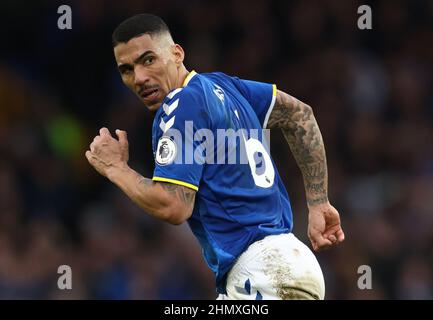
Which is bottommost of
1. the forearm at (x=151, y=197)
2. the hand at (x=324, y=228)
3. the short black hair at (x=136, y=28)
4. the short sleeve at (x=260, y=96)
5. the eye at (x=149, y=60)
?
the hand at (x=324, y=228)

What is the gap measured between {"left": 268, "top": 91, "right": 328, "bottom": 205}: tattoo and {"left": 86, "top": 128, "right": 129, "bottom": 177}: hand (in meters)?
0.87

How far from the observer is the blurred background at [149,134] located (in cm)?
845

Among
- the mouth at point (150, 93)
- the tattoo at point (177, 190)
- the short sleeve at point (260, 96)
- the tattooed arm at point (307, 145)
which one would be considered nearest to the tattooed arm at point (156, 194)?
the tattoo at point (177, 190)

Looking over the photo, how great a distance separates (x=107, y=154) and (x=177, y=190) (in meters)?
0.37

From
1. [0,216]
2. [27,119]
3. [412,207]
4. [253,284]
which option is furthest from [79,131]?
[253,284]

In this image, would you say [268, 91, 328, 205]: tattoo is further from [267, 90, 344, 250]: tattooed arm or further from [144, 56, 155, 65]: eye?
[144, 56, 155, 65]: eye

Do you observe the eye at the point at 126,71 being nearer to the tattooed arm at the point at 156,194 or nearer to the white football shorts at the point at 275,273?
the tattooed arm at the point at 156,194

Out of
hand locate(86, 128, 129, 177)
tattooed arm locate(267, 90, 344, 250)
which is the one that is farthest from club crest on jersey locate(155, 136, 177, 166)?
tattooed arm locate(267, 90, 344, 250)

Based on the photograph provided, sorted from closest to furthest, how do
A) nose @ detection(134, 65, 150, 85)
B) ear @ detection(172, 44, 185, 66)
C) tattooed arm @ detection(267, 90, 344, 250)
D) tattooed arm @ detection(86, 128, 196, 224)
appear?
tattooed arm @ detection(86, 128, 196, 224) → nose @ detection(134, 65, 150, 85) → ear @ detection(172, 44, 185, 66) → tattooed arm @ detection(267, 90, 344, 250)

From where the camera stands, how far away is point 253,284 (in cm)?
423

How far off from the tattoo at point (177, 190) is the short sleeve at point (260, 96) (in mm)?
768

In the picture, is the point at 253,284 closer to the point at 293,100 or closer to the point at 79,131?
the point at 293,100

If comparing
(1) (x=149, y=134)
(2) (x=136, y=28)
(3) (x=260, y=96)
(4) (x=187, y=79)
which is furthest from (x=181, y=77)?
(1) (x=149, y=134)

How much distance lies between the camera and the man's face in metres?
4.37
